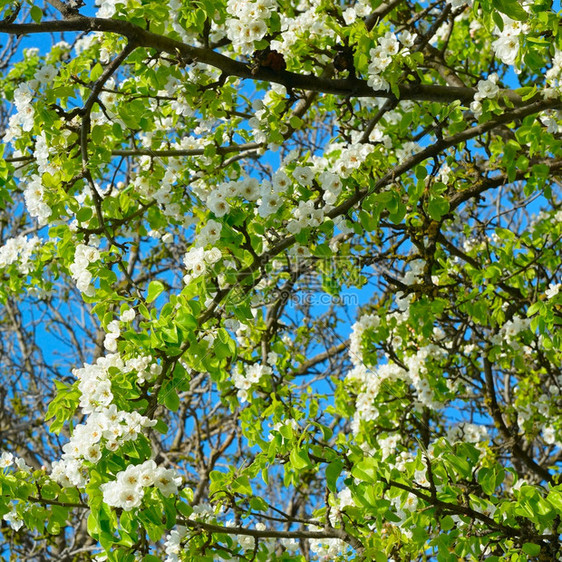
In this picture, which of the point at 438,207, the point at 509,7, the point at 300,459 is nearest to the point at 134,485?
the point at 300,459

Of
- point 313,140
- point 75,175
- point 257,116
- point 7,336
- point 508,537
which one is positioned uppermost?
point 313,140

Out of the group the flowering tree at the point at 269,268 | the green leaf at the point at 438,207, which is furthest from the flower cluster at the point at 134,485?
the green leaf at the point at 438,207

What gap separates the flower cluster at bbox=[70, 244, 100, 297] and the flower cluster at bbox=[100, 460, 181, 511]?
103 centimetres

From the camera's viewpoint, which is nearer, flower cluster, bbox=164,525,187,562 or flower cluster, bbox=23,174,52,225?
flower cluster, bbox=164,525,187,562

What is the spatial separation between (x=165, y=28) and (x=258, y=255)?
1193 mm

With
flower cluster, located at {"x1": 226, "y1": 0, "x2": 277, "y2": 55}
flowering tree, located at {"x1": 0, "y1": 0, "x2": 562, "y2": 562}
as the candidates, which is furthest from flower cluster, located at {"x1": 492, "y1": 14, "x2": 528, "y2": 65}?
flower cluster, located at {"x1": 226, "y1": 0, "x2": 277, "y2": 55}

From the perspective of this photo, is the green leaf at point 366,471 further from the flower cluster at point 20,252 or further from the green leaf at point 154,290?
the flower cluster at point 20,252

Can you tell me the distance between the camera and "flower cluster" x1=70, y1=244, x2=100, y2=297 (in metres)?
2.92

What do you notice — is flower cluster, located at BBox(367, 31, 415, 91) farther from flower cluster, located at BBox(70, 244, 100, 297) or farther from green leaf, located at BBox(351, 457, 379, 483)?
green leaf, located at BBox(351, 457, 379, 483)

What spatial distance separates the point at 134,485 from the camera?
2059 millimetres

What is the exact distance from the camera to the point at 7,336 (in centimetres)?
841

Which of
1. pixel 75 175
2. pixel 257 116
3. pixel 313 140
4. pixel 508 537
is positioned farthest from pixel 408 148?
pixel 313 140

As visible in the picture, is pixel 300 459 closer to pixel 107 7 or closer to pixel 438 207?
pixel 438 207

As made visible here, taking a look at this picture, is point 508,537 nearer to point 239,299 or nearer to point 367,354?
point 239,299
